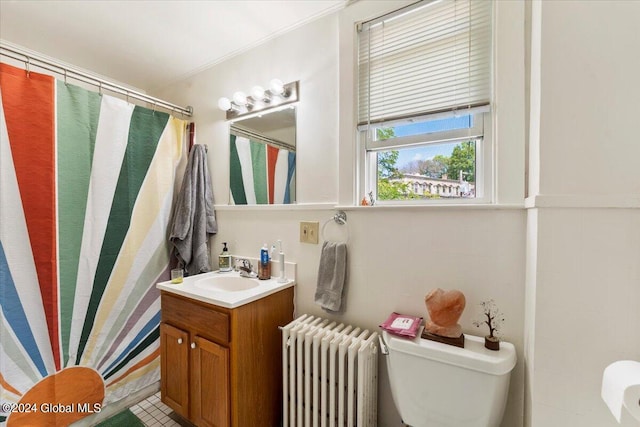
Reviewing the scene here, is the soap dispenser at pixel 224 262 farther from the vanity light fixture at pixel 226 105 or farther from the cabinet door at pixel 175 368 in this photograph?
the vanity light fixture at pixel 226 105

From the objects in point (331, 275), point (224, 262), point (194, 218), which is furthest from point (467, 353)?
point (194, 218)

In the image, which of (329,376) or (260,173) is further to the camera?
(260,173)

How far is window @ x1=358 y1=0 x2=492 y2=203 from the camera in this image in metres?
1.12

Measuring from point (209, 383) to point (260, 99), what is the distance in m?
1.64

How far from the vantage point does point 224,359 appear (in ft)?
3.98

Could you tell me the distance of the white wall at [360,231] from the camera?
1.05 metres

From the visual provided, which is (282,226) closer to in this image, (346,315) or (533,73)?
(346,315)

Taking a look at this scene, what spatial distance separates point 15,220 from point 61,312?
1.77 feet

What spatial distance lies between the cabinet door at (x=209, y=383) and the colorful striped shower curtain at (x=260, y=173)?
881mm

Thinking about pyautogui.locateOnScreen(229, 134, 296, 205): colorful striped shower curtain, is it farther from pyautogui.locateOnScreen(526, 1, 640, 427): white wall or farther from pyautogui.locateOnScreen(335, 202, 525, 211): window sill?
pyautogui.locateOnScreen(526, 1, 640, 427): white wall

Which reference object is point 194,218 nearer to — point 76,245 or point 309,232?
point 76,245

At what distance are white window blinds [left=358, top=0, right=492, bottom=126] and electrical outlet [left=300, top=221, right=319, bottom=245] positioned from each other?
608 mm

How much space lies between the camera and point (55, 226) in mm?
1418

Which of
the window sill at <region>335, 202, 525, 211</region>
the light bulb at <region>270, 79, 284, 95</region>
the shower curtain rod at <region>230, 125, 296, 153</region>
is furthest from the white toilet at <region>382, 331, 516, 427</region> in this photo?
the light bulb at <region>270, 79, 284, 95</region>
